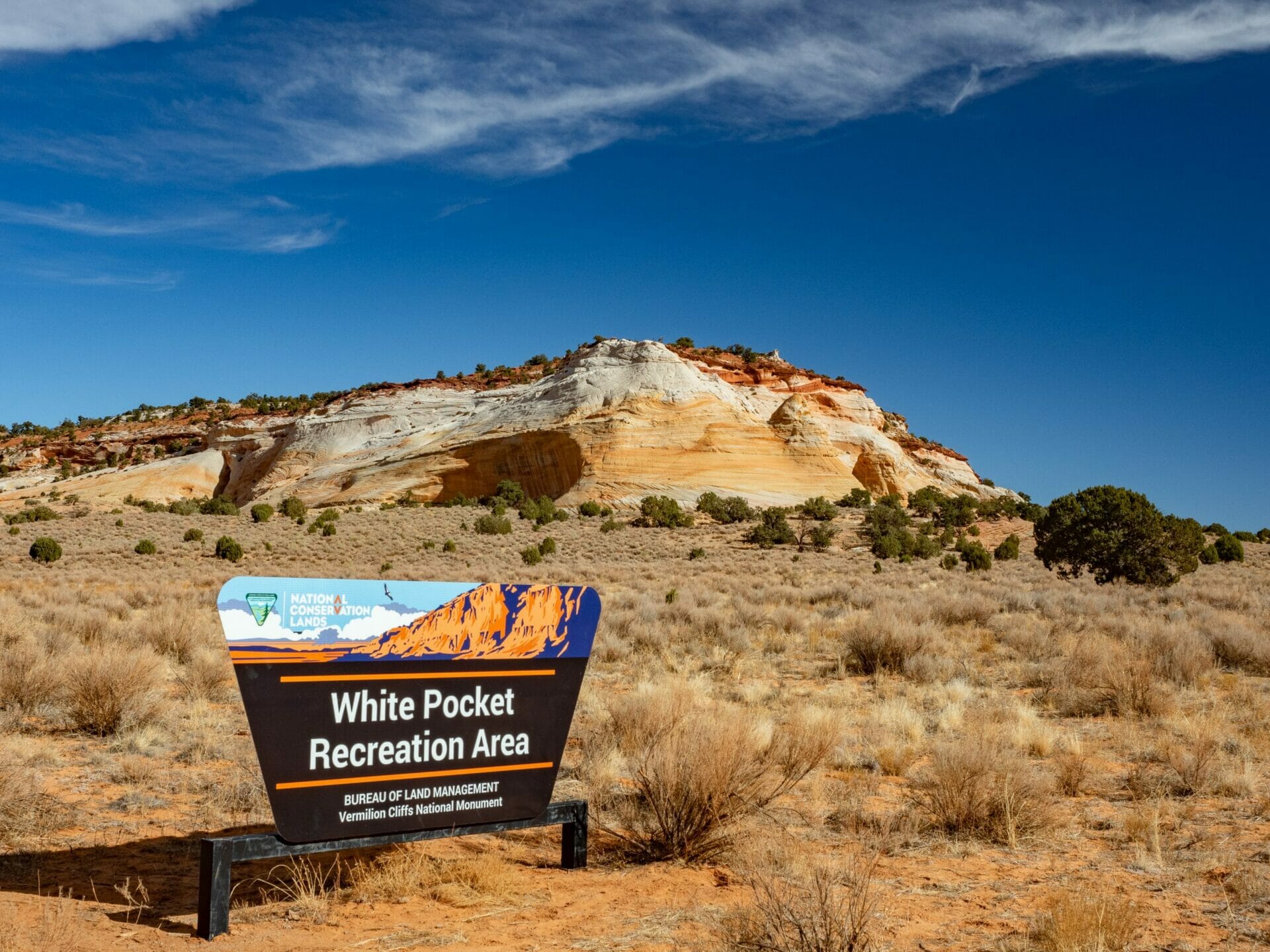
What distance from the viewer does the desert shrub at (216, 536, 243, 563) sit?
32.3 m

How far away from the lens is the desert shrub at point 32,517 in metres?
43.9

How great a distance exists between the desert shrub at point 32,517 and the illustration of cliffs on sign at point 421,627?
1867 inches

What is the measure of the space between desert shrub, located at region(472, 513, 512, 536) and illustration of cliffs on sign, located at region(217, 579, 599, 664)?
37246 millimetres

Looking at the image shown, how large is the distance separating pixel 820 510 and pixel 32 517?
39282mm

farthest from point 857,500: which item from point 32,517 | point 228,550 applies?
point 32,517

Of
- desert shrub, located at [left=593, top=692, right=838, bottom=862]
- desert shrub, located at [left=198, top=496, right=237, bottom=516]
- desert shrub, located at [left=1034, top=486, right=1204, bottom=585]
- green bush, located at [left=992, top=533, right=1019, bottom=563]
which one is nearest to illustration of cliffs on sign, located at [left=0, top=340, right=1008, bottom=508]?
desert shrub, located at [left=198, top=496, right=237, bottom=516]

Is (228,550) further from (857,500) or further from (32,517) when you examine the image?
(857,500)

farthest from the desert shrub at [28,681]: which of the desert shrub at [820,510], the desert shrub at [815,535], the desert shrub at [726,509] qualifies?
the desert shrub at [820,510]

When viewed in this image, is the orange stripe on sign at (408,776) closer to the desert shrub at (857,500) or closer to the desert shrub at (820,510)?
the desert shrub at (820,510)

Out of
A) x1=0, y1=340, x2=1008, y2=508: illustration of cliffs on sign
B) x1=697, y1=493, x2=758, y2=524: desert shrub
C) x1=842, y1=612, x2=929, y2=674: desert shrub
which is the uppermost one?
x1=0, y1=340, x2=1008, y2=508: illustration of cliffs on sign

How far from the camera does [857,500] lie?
5550 centimetres

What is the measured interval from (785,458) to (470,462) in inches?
832

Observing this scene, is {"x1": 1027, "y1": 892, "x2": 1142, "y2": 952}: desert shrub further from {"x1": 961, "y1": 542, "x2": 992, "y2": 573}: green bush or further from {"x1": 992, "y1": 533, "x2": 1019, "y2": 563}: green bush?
{"x1": 992, "y1": 533, "x2": 1019, "y2": 563}: green bush

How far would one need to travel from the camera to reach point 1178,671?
36.7 ft
